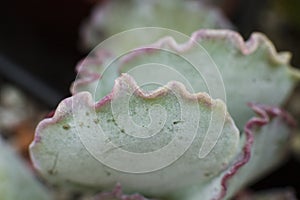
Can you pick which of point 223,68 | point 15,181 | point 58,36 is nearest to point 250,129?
point 223,68

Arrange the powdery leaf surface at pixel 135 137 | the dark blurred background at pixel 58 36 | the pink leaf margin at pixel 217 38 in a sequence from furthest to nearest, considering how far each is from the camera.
→ the dark blurred background at pixel 58 36 → the pink leaf margin at pixel 217 38 → the powdery leaf surface at pixel 135 137

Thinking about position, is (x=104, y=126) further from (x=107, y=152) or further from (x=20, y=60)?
(x=20, y=60)

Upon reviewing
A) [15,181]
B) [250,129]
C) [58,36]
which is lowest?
[250,129]

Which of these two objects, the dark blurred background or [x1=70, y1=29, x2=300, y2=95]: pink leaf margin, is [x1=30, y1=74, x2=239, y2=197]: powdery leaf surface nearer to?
[x1=70, y1=29, x2=300, y2=95]: pink leaf margin

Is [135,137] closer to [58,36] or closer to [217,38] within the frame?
[217,38]

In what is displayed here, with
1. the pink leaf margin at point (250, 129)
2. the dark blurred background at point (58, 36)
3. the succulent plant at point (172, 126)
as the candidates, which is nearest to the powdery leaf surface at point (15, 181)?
the succulent plant at point (172, 126)

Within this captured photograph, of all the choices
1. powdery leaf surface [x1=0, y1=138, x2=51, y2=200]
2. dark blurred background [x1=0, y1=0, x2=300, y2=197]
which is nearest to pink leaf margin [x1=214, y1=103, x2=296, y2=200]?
powdery leaf surface [x1=0, y1=138, x2=51, y2=200]

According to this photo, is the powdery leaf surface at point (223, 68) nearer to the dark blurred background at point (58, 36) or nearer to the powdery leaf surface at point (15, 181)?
the powdery leaf surface at point (15, 181)
